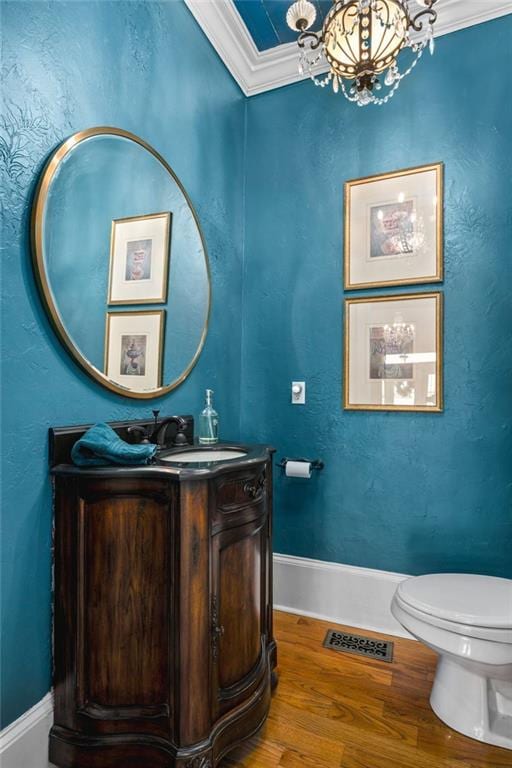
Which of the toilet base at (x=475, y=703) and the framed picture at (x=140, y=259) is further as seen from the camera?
the framed picture at (x=140, y=259)

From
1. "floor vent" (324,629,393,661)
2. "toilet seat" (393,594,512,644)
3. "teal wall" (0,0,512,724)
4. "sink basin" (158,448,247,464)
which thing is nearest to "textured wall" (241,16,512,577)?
"teal wall" (0,0,512,724)

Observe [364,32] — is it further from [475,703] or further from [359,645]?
[359,645]

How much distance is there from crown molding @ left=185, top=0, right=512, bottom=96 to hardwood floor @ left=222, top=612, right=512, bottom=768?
113 inches

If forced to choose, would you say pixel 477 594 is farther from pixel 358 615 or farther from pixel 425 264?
pixel 425 264

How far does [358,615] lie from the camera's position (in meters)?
2.03

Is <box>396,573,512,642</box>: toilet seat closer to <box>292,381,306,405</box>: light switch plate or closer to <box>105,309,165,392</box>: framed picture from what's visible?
<box>292,381,306,405</box>: light switch plate

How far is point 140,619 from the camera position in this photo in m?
1.14

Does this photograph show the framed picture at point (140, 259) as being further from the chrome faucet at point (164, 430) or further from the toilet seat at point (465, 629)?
the toilet seat at point (465, 629)

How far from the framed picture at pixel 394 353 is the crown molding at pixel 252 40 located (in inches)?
50.2

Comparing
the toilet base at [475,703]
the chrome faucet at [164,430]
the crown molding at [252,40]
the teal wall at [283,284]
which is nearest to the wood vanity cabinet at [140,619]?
the teal wall at [283,284]

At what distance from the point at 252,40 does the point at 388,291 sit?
1.52 m

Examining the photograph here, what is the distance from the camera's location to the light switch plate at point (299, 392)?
7.23 feet

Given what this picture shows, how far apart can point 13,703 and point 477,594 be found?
1.47 m

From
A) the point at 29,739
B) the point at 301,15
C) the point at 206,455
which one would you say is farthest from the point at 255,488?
the point at 301,15
